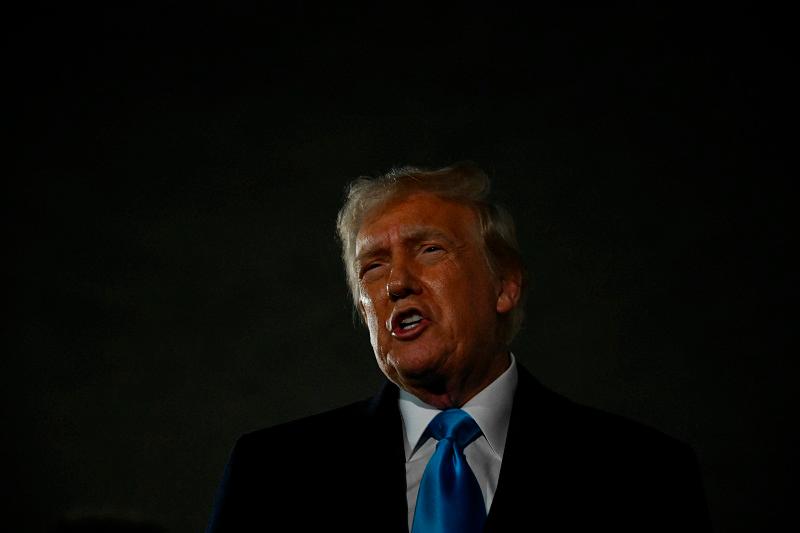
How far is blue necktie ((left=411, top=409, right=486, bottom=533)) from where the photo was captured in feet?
4.99

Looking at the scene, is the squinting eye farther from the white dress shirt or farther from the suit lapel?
the suit lapel

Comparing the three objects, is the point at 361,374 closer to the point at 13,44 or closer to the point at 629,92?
the point at 629,92

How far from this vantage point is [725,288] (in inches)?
90.1

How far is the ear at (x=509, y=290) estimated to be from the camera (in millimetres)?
1864

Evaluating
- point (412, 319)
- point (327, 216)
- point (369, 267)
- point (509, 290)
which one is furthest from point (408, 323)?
point (327, 216)

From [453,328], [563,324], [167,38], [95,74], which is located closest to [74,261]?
[95,74]

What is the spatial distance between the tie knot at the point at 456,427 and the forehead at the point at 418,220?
0.37 m

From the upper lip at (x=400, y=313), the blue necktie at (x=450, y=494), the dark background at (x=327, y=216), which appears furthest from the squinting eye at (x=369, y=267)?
the dark background at (x=327, y=216)

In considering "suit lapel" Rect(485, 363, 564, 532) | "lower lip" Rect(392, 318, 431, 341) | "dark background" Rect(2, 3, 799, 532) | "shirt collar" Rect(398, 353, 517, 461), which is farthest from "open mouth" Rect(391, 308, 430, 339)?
"dark background" Rect(2, 3, 799, 532)

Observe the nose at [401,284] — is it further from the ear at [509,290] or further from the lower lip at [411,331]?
the ear at [509,290]

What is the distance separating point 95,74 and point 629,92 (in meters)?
1.52

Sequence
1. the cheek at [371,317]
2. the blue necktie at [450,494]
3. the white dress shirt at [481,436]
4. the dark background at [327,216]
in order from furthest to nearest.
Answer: the dark background at [327,216], the cheek at [371,317], the white dress shirt at [481,436], the blue necktie at [450,494]

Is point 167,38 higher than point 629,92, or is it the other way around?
point 167,38

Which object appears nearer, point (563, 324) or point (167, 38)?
point (563, 324)
